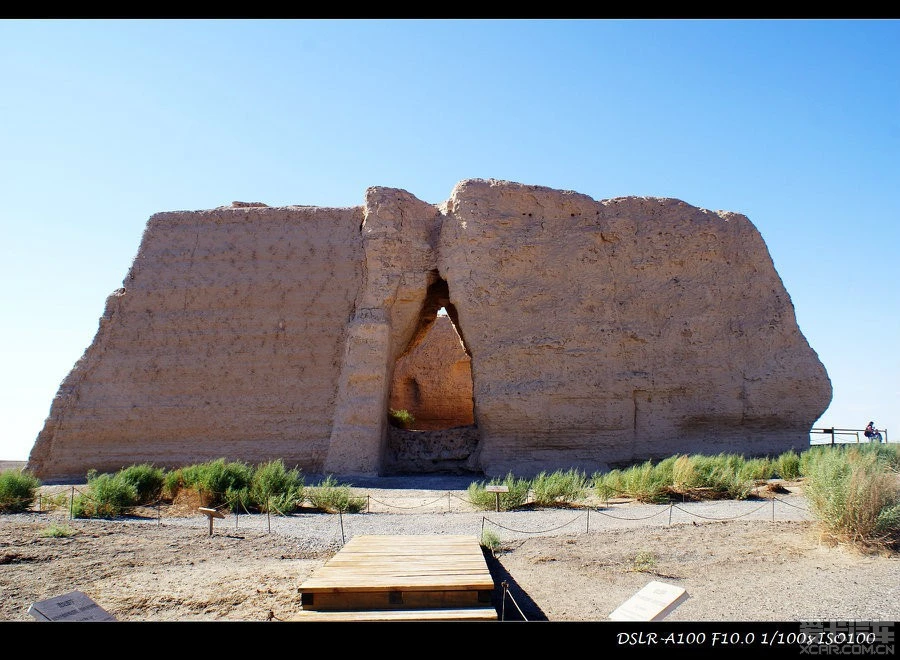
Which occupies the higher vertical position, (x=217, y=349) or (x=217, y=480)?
(x=217, y=349)

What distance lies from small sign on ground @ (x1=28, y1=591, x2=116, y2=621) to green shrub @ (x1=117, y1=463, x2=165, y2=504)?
7.34 meters

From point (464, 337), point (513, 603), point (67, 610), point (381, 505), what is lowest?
point (381, 505)

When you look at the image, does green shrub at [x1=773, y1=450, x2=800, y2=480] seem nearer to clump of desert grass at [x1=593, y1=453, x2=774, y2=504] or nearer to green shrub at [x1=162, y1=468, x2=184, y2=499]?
clump of desert grass at [x1=593, y1=453, x2=774, y2=504]

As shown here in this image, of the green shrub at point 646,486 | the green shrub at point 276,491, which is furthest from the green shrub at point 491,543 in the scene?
the green shrub at point 646,486

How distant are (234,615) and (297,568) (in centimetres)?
140

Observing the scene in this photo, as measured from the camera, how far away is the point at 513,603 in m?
4.71

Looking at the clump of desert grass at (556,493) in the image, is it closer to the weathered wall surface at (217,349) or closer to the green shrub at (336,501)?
the green shrub at (336,501)

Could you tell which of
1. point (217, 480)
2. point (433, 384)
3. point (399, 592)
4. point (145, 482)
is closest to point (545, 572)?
point (399, 592)

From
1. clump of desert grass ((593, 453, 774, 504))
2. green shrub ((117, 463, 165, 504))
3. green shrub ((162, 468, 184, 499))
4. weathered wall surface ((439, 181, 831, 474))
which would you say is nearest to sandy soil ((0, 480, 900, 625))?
clump of desert grass ((593, 453, 774, 504))

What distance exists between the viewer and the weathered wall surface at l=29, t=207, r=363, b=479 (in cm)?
1370

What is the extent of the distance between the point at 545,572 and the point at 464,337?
9118mm

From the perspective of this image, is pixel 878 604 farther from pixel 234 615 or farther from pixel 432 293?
pixel 432 293

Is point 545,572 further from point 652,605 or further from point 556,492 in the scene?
point 556,492

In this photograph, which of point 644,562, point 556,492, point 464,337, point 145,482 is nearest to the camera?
point 644,562
